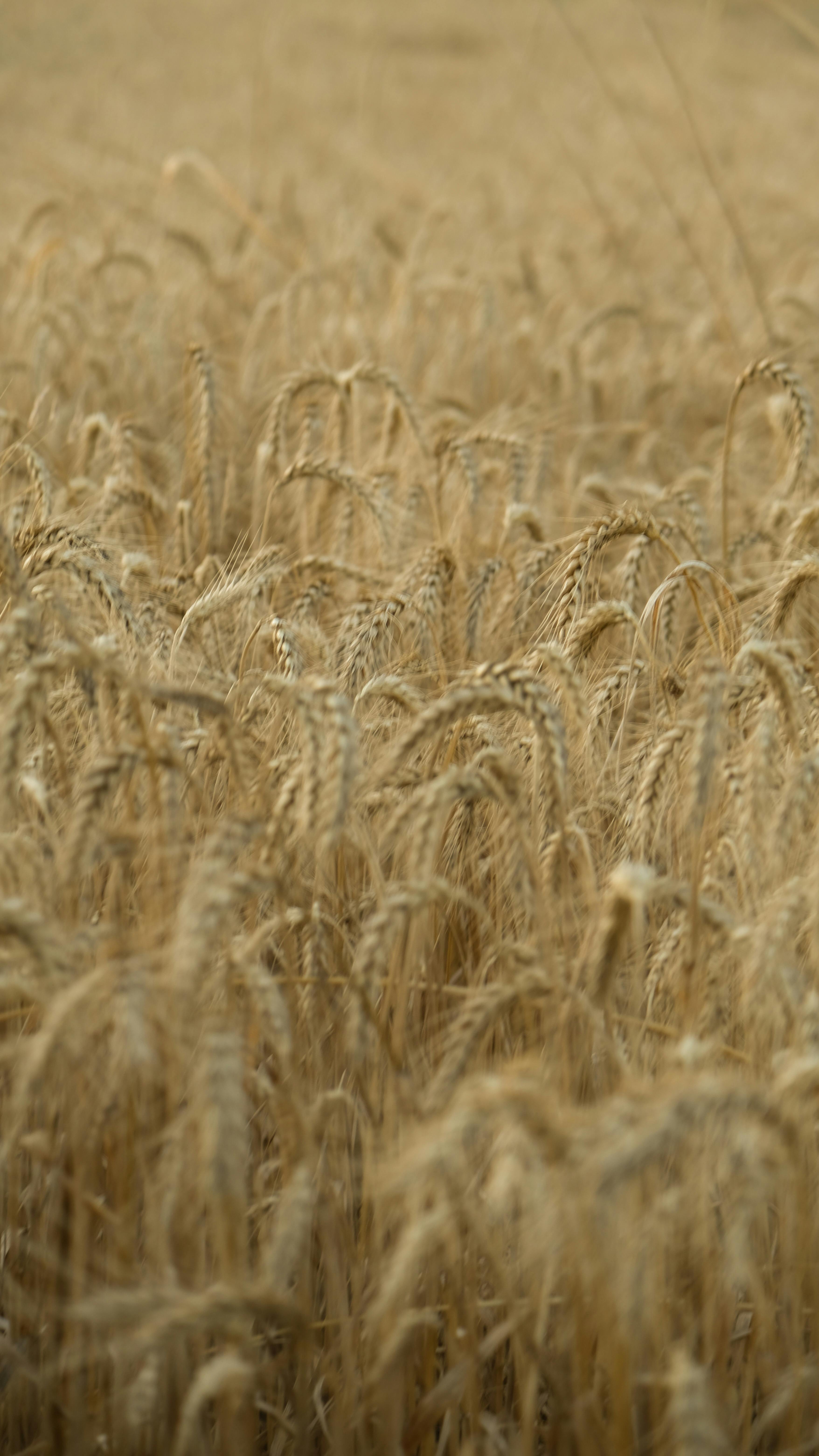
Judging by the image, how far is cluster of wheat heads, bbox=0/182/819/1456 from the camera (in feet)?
3.46

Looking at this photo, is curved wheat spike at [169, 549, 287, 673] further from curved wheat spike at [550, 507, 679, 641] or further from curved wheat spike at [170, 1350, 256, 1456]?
curved wheat spike at [170, 1350, 256, 1456]

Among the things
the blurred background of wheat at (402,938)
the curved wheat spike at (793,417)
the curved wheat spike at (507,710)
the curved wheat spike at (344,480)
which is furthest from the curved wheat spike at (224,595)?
the curved wheat spike at (793,417)

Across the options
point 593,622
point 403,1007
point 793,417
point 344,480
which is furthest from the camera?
point 793,417

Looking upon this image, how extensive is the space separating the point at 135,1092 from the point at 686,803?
80cm

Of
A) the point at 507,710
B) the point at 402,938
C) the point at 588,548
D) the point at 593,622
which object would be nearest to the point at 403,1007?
the point at 402,938

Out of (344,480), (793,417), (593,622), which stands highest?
(793,417)

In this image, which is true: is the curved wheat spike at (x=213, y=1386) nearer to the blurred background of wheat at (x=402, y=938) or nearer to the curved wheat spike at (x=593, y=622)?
the blurred background of wheat at (x=402, y=938)

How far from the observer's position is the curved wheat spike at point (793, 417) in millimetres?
2367

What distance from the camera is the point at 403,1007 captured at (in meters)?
A: 1.39

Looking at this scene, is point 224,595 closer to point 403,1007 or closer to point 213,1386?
point 403,1007

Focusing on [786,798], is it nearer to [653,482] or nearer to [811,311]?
[653,482]

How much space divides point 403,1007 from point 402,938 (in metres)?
0.09

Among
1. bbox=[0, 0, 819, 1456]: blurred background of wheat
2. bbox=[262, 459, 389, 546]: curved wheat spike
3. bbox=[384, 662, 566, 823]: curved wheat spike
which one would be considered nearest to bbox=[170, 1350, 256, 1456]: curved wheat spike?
bbox=[0, 0, 819, 1456]: blurred background of wheat

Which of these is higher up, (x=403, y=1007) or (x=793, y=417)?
(x=793, y=417)
